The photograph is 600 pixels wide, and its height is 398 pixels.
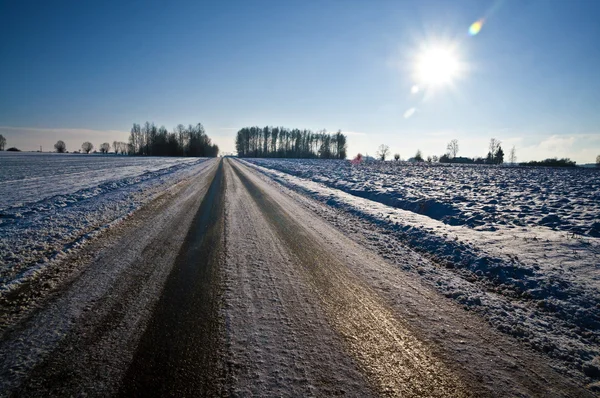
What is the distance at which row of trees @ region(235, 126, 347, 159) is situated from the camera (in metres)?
124

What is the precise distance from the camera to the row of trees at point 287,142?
12369 centimetres

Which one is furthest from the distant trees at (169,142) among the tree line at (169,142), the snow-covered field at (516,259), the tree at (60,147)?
the snow-covered field at (516,259)

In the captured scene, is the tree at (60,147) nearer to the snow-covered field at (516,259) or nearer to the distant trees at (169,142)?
the distant trees at (169,142)

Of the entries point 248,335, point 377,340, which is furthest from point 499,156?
point 248,335

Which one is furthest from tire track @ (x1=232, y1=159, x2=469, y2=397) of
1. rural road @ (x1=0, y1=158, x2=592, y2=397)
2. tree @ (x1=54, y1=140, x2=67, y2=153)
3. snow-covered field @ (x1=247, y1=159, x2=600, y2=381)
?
tree @ (x1=54, y1=140, x2=67, y2=153)

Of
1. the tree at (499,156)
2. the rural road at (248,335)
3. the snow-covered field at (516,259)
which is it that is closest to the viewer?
the rural road at (248,335)

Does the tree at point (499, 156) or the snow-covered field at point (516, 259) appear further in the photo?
the tree at point (499, 156)

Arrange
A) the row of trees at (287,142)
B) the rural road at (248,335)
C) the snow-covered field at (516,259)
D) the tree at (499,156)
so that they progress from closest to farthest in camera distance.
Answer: the rural road at (248,335) → the snow-covered field at (516,259) → the tree at (499,156) → the row of trees at (287,142)

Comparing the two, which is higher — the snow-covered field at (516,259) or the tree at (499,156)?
the tree at (499,156)

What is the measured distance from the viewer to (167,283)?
3.83 metres

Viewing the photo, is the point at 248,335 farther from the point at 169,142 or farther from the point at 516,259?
the point at 169,142

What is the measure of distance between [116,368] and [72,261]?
3177mm

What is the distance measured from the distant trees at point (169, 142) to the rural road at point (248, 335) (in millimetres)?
105941

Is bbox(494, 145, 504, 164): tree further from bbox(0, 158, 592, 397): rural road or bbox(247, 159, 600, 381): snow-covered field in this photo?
bbox(0, 158, 592, 397): rural road
